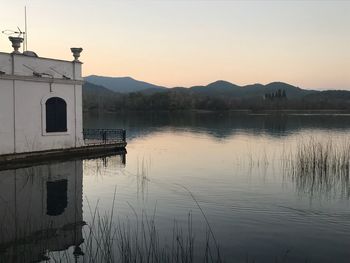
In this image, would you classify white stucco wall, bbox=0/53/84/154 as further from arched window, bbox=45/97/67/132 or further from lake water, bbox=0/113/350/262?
lake water, bbox=0/113/350/262

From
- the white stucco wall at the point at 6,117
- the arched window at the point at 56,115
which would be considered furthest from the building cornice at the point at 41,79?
the arched window at the point at 56,115

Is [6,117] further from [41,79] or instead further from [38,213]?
[38,213]

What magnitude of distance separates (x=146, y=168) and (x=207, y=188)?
23.2ft

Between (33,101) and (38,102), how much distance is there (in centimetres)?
39

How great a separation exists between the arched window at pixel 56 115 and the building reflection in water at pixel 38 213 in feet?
17.3

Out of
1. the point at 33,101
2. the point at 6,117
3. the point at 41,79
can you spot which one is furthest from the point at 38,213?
the point at 41,79

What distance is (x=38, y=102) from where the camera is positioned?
2509cm

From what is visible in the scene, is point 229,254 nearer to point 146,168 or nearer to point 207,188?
point 207,188

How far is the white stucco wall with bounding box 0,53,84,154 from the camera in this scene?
23188 millimetres

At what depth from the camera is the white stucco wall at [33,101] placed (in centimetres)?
2319

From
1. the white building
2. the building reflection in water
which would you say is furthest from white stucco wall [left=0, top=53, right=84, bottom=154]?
the building reflection in water

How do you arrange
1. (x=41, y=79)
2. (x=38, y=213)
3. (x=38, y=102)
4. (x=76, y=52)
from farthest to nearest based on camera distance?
(x=76, y=52) → (x=38, y=102) → (x=41, y=79) → (x=38, y=213)

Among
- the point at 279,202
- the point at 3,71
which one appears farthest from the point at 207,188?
the point at 3,71

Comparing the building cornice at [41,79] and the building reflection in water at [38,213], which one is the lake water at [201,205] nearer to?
the building reflection in water at [38,213]
